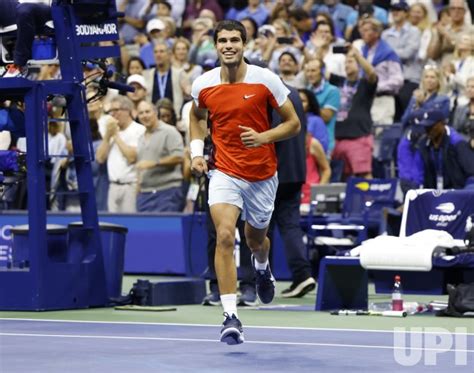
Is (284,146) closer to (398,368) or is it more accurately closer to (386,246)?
(386,246)

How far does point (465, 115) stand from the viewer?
17766 millimetres

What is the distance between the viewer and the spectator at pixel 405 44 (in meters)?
20.0

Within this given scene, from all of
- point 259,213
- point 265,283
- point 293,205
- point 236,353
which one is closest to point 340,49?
point 293,205

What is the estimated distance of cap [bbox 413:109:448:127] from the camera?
16.1m

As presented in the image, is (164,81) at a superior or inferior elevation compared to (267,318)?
superior

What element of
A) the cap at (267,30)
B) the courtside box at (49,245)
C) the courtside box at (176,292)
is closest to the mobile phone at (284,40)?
the cap at (267,30)

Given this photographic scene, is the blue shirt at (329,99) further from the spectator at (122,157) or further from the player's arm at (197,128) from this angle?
the player's arm at (197,128)

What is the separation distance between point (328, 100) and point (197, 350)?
10008 millimetres

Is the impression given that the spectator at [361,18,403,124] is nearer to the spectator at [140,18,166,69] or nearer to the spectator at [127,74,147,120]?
the spectator at [127,74,147,120]

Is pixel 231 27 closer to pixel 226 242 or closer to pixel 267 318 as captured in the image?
pixel 226 242

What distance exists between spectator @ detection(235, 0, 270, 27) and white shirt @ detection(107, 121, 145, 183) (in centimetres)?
373

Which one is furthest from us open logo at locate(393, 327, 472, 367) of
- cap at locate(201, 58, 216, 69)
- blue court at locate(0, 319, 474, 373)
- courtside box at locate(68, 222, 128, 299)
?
cap at locate(201, 58, 216, 69)

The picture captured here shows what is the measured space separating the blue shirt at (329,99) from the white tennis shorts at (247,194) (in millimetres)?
8443

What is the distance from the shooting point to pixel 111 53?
13602mm
